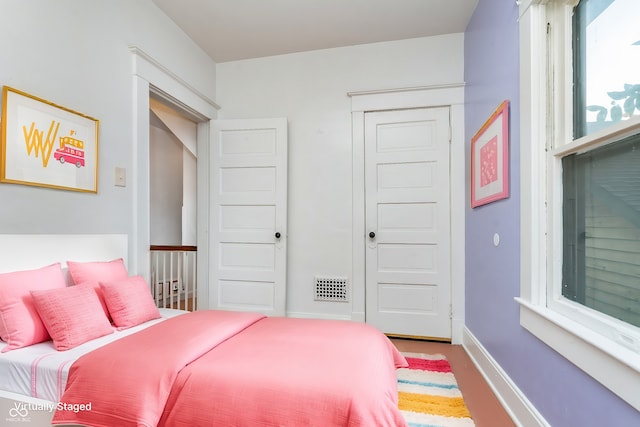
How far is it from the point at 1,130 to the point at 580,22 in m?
2.68

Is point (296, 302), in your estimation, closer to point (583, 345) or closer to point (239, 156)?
point (239, 156)

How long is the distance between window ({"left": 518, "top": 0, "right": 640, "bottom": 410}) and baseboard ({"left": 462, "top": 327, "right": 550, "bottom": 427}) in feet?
1.26

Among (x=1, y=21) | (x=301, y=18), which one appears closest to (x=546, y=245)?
(x=301, y=18)

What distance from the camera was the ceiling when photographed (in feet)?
8.50

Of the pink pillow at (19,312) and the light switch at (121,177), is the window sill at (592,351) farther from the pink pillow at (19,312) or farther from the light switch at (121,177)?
the light switch at (121,177)

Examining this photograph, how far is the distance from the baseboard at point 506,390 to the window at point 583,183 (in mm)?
383

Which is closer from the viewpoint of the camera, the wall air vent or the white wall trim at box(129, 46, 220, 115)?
the white wall trim at box(129, 46, 220, 115)

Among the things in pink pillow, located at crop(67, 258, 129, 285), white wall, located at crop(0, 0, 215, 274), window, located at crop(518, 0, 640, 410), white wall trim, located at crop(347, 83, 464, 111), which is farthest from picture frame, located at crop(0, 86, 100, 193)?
window, located at crop(518, 0, 640, 410)

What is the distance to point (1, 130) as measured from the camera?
1590mm

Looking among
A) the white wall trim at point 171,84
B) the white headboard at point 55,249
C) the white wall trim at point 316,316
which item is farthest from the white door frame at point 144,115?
the white wall trim at point 316,316

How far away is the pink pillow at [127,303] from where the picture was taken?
1807mm

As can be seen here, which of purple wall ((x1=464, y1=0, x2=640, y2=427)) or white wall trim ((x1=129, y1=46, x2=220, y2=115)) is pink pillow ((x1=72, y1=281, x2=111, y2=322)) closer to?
white wall trim ((x1=129, y1=46, x2=220, y2=115))

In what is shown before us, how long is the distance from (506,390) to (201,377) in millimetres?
1629

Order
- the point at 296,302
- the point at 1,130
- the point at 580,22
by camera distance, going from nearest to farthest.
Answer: the point at 580,22
the point at 1,130
the point at 296,302
